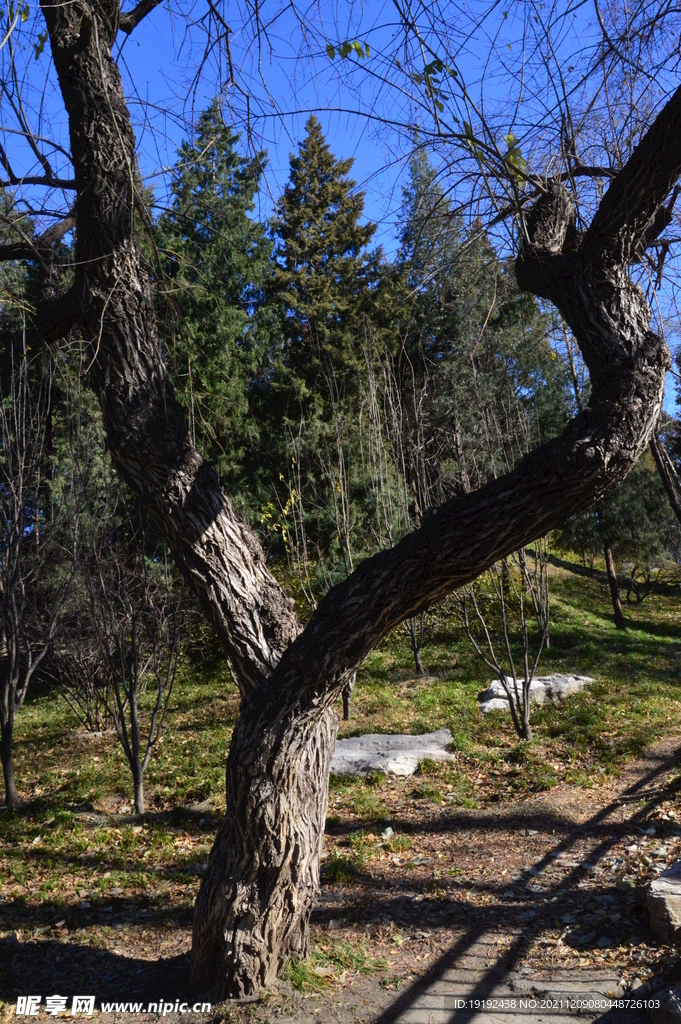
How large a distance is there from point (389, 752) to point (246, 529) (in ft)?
13.7

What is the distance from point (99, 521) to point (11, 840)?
2.74m

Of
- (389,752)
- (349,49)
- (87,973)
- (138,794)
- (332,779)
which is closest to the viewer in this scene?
(349,49)

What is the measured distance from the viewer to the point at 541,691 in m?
8.81

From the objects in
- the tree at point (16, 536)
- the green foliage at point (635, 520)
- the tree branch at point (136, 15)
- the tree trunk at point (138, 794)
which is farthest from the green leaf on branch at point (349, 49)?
the green foliage at point (635, 520)

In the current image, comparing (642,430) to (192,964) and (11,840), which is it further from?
(11,840)

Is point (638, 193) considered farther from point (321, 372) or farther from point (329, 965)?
point (321, 372)

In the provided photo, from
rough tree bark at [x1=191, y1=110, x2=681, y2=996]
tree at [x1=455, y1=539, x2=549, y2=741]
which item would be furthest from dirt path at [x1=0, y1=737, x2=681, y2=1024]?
tree at [x1=455, y1=539, x2=549, y2=741]

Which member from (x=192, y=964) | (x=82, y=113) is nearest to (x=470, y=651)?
(x=192, y=964)

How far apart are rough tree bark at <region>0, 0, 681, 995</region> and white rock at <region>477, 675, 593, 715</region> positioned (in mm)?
5447

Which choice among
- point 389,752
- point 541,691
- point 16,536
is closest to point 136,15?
point 16,536

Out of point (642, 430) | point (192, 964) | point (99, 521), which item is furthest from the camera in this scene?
point (99, 521)

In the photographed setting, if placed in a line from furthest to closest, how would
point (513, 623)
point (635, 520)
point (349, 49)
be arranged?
point (635, 520) → point (513, 623) → point (349, 49)

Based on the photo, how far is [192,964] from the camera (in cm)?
345

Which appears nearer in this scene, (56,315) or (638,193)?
(638,193)
